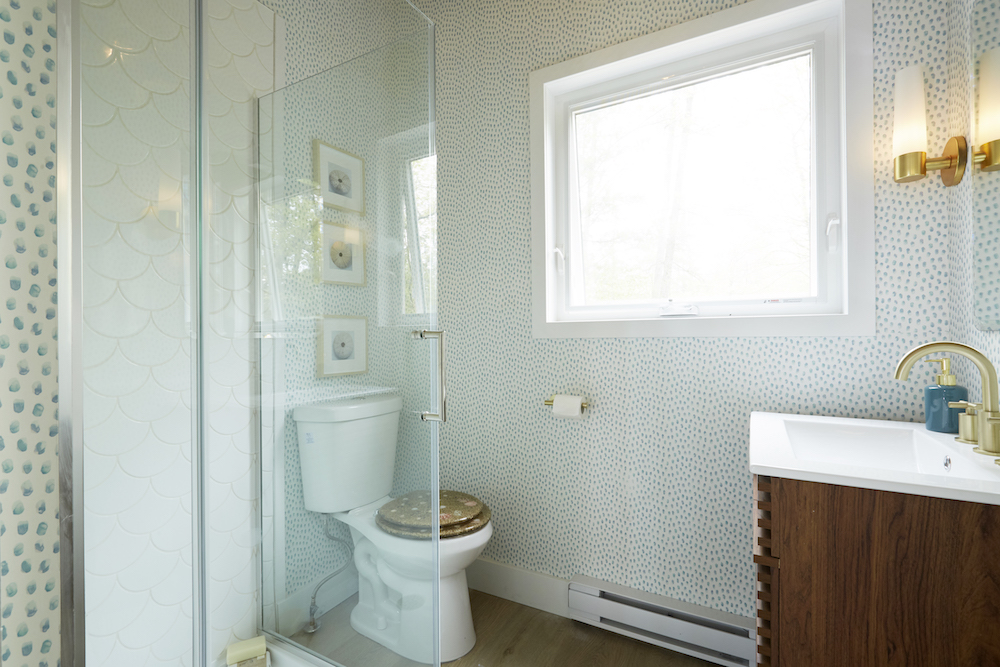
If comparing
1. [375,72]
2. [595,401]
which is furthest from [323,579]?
[375,72]

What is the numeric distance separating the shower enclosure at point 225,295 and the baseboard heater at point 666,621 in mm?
704

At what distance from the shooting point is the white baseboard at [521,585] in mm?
1849

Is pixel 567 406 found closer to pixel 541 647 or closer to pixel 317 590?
pixel 541 647

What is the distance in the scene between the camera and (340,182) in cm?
117

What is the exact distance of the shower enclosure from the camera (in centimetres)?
80

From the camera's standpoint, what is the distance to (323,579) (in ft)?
3.90

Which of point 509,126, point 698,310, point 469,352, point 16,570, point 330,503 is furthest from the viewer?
point 469,352

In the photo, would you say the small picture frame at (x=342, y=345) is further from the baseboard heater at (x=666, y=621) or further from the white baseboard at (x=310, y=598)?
the baseboard heater at (x=666, y=621)

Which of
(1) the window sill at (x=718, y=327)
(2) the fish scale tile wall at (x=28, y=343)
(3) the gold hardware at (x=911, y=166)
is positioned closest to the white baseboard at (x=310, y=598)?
(2) the fish scale tile wall at (x=28, y=343)

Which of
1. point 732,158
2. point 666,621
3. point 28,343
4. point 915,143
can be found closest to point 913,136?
point 915,143

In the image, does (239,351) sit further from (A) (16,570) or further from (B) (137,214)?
(A) (16,570)

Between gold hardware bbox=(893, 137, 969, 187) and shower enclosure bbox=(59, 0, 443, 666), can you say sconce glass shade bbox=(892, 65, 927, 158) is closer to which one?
gold hardware bbox=(893, 137, 969, 187)

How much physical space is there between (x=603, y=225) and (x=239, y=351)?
143cm

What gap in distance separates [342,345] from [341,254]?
23cm
